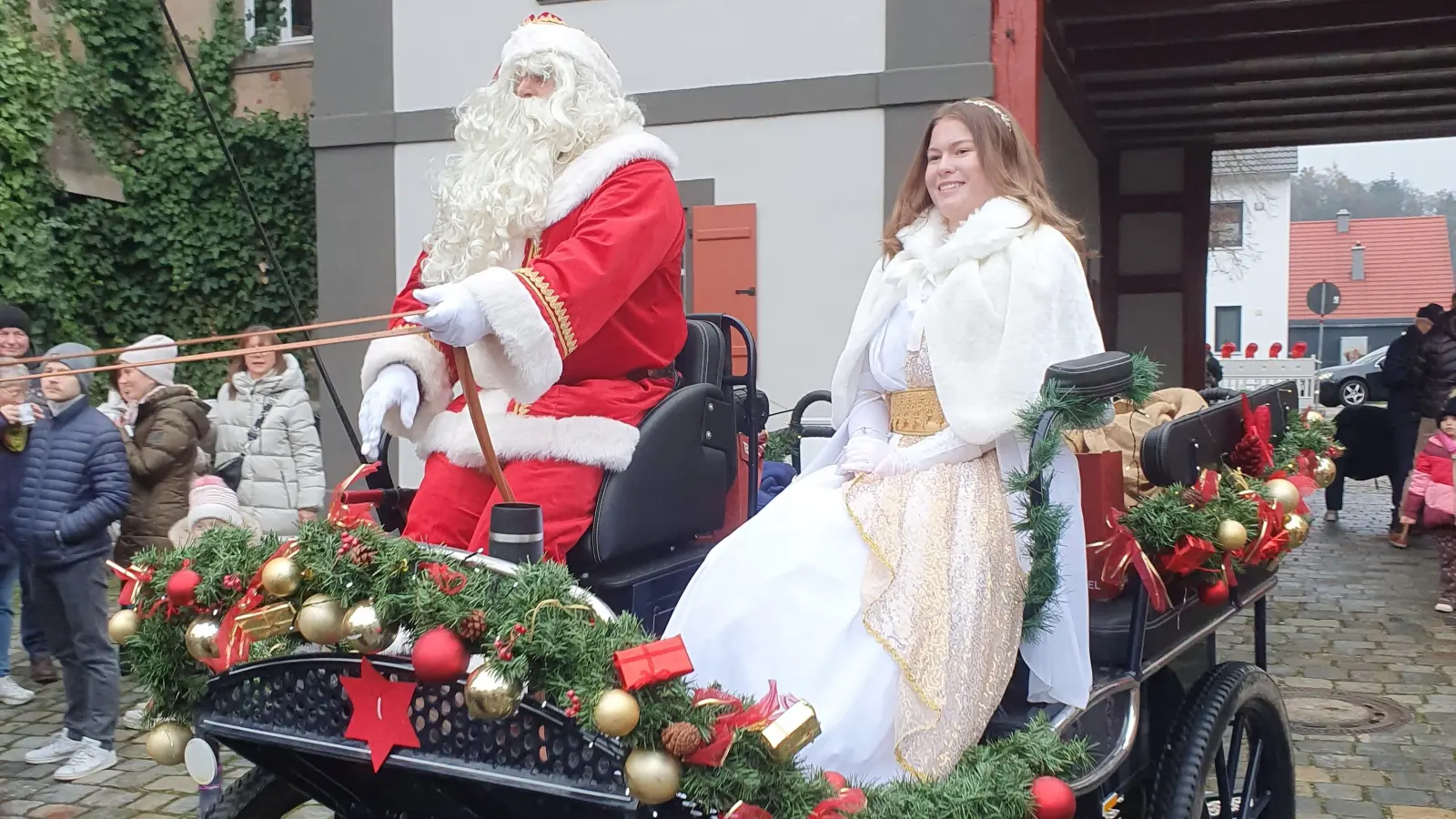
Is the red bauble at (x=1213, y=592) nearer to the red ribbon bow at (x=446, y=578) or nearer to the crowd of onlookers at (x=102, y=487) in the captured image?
the red ribbon bow at (x=446, y=578)

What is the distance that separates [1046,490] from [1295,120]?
10.8 meters

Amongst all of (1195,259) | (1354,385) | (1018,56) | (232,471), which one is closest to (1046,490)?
(232,471)

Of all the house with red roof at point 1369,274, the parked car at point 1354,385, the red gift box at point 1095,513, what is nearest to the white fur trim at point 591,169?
the red gift box at point 1095,513

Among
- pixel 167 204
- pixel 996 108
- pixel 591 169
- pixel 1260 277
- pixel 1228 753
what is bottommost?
pixel 1228 753

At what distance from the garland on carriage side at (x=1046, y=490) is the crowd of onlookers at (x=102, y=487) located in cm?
271

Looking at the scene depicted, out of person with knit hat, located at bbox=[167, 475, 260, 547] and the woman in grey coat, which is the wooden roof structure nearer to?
the woman in grey coat

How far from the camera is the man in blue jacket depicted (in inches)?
176

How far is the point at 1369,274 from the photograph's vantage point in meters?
42.7

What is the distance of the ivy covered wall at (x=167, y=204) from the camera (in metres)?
9.23

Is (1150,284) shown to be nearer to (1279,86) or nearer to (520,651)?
(1279,86)

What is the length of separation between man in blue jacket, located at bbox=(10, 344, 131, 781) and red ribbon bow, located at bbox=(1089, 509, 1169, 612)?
12.0 feet

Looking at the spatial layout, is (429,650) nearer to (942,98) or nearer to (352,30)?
(942,98)

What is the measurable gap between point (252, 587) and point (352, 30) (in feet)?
23.8

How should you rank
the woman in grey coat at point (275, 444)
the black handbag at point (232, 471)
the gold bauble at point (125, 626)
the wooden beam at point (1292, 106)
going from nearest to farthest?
1. the gold bauble at point (125, 626)
2. the woman in grey coat at point (275, 444)
3. the black handbag at point (232, 471)
4. the wooden beam at point (1292, 106)
